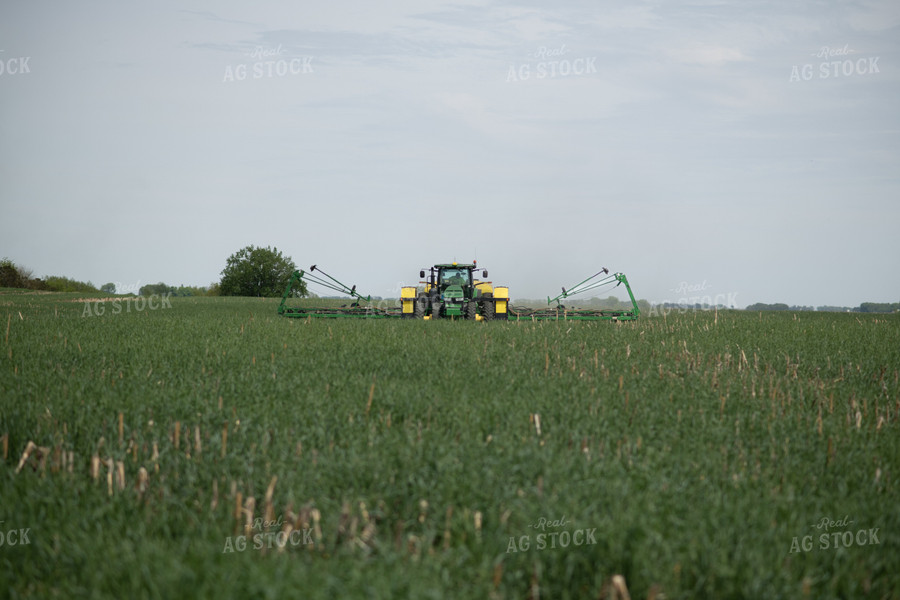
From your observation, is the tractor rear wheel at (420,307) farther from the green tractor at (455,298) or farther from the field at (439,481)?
the field at (439,481)

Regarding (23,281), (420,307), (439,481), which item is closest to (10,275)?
(23,281)

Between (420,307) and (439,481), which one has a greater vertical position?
Answer: (420,307)

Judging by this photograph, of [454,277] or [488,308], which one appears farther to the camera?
[454,277]

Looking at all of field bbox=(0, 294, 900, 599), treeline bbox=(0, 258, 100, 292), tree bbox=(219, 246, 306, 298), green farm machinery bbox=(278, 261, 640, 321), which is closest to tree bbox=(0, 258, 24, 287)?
treeline bbox=(0, 258, 100, 292)

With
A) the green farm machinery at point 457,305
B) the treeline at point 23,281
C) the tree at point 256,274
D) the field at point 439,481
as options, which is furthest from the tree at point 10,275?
the field at point 439,481

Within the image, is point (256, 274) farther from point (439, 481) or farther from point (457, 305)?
point (439, 481)

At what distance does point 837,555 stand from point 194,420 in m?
5.89

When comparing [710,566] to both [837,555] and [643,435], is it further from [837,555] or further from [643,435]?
[643,435]

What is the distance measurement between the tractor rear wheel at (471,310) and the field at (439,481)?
1050 cm

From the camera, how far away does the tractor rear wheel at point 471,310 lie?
69.8ft

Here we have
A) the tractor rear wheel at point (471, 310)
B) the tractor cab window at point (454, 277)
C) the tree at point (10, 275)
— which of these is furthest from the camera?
the tree at point (10, 275)

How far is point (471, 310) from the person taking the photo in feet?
70.3

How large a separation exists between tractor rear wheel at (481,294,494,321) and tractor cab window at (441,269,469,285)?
115cm

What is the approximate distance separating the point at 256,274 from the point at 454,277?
46.3m
